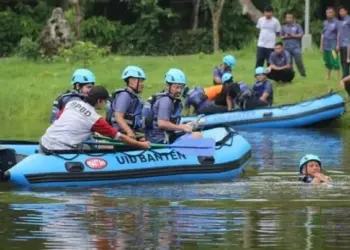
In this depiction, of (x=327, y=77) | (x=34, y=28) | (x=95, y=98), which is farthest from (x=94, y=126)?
(x=34, y=28)

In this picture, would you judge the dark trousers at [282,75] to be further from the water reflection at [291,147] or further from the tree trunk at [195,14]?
the tree trunk at [195,14]

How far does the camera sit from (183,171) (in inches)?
582

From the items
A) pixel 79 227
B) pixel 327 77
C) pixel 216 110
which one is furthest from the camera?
pixel 327 77

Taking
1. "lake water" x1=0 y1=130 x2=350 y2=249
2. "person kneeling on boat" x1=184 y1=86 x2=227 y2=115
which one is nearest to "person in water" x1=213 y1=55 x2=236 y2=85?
"person kneeling on boat" x1=184 y1=86 x2=227 y2=115

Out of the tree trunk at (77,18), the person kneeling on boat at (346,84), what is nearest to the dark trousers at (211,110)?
the person kneeling on boat at (346,84)

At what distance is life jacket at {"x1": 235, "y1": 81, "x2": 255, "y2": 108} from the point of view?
23547 mm

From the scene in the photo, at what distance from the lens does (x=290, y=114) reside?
2353 cm

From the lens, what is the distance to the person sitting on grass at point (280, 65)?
25.7 metres

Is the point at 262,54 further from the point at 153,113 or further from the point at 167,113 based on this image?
the point at 167,113

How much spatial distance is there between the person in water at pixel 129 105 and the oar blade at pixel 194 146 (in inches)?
22.9

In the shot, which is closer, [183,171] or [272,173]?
[183,171]

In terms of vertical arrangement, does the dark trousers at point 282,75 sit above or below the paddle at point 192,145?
above

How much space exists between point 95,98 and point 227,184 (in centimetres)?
198

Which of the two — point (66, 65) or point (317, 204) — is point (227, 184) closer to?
point (317, 204)
